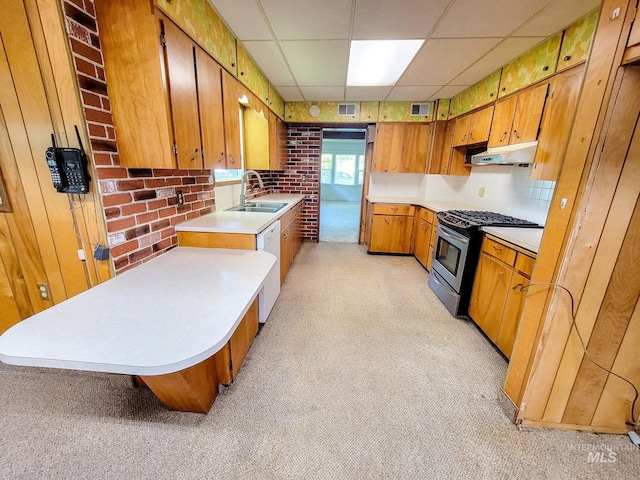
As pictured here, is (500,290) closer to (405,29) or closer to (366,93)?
(405,29)

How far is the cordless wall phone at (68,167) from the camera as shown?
127cm

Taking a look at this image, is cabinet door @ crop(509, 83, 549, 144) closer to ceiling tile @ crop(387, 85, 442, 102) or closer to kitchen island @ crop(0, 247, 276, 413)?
ceiling tile @ crop(387, 85, 442, 102)

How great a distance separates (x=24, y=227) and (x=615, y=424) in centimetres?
360

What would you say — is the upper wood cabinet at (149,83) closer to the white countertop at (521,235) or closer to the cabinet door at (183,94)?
the cabinet door at (183,94)

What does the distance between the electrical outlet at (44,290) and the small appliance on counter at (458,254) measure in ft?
10.5

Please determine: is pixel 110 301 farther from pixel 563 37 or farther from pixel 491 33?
pixel 563 37

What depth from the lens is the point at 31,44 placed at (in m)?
1.20

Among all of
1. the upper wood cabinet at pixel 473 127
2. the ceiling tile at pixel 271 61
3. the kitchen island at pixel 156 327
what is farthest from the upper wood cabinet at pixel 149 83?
the upper wood cabinet at pixel 473 127

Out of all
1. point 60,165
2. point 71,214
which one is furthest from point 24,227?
point 60,165

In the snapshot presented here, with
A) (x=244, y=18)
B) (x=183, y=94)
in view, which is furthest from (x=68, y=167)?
(x=244, y=18)

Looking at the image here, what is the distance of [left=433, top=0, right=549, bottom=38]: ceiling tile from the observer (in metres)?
1.69

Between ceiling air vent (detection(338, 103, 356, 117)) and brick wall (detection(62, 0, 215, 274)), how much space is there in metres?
3.04

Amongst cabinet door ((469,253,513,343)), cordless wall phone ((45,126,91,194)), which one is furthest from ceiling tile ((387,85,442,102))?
cordless wall phone ((45,126,91,194))

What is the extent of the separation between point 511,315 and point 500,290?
0.71ft
